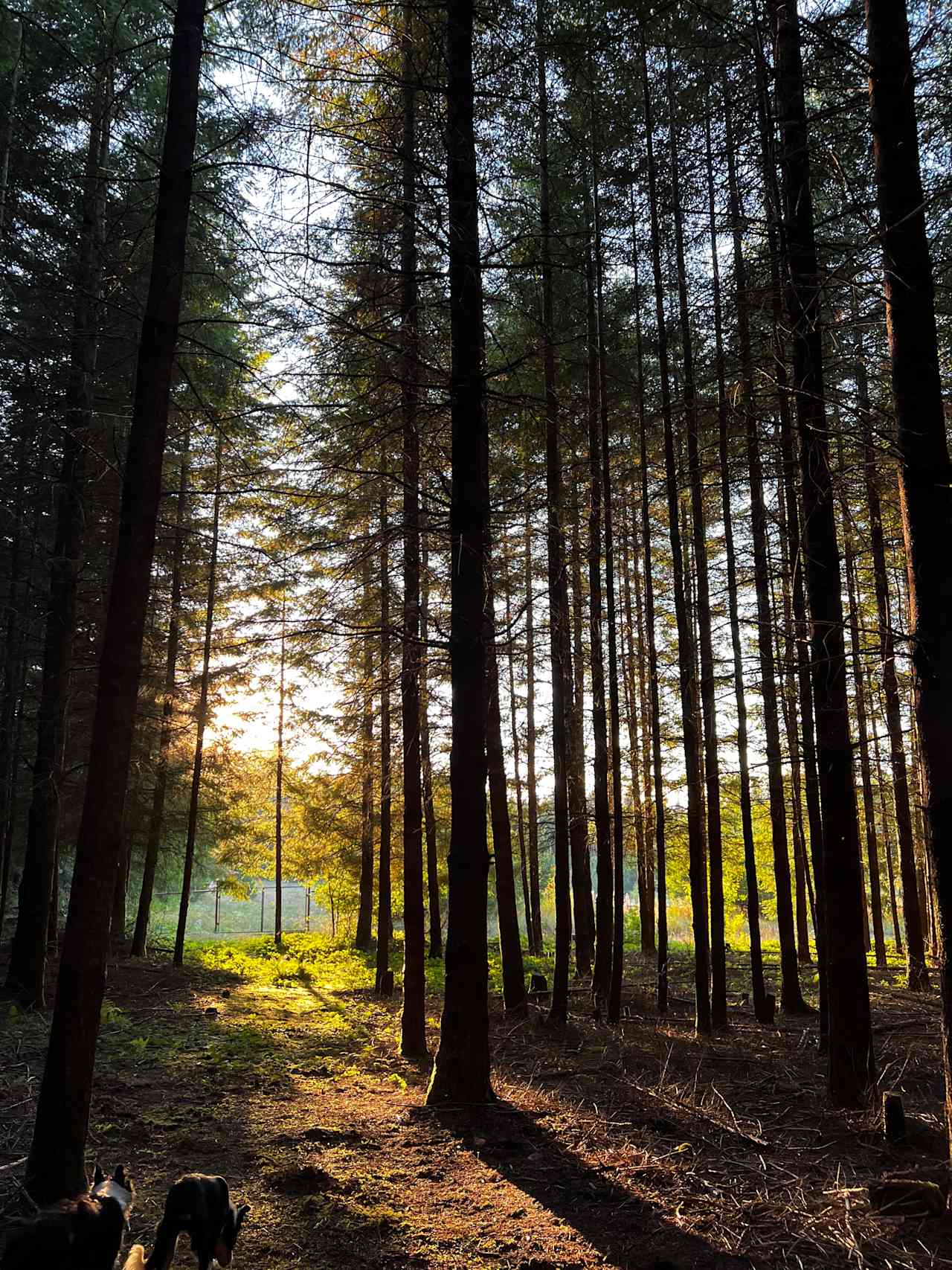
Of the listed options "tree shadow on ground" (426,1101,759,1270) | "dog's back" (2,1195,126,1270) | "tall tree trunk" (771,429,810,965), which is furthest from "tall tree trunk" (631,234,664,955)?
"dog's back" (2,1195,126,1270)

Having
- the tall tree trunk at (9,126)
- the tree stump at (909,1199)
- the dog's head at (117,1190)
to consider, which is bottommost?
the tree stump at (909,1199)

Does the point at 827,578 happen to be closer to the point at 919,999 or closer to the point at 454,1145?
the point at 454,1145

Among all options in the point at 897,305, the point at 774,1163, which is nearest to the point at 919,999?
the point at 774,1163

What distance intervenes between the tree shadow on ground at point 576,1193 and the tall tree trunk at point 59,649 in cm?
730

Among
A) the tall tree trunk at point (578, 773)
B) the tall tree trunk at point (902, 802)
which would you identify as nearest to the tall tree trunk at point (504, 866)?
the tall tree trunk at point (578, 773)

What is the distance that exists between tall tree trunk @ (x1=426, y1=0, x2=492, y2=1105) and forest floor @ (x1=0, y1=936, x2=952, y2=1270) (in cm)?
56

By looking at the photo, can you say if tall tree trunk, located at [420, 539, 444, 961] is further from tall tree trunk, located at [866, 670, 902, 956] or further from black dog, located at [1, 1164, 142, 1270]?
tall tree trunk, located at [866, 670, 902, 956]

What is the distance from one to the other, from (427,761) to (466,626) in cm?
535

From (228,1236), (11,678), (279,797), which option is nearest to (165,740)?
(11,678)

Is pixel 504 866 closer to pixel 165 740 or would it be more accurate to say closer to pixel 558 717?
pixel 558 717

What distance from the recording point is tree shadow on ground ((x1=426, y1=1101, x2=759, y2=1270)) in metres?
3.87

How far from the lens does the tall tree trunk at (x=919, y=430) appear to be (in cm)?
399

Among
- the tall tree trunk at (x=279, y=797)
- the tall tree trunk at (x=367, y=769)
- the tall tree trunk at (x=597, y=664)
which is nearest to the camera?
the tall tree trunk at (x=367, y=769)

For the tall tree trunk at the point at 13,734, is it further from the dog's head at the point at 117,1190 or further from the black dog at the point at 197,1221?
the black dog at the point at 197,1221
